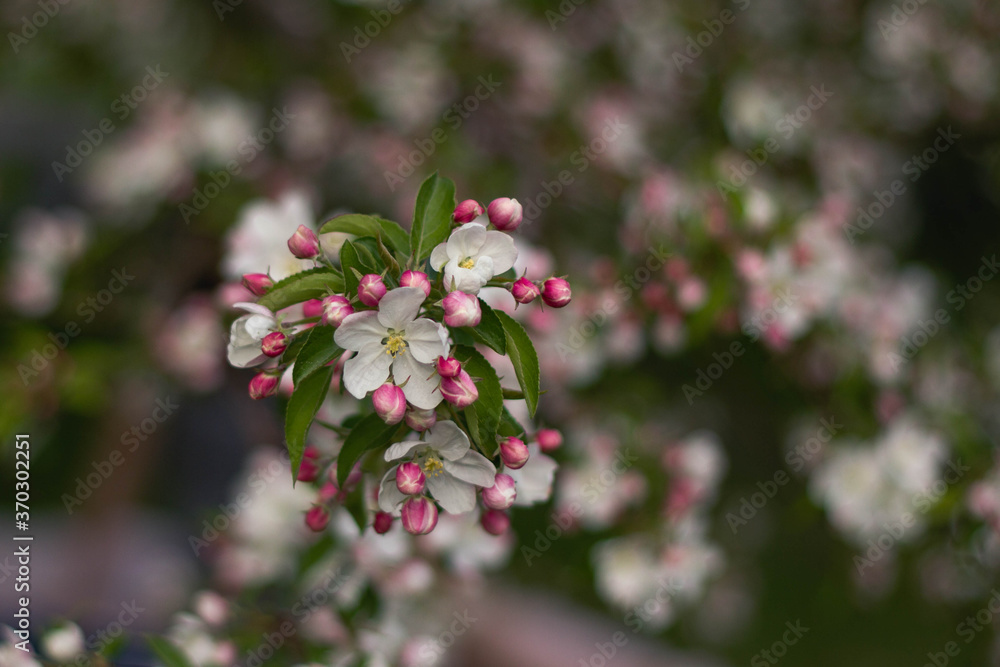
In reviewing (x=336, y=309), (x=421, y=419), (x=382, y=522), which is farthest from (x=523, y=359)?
(x=382, y=522)

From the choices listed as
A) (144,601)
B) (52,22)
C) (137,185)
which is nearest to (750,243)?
(137,185)

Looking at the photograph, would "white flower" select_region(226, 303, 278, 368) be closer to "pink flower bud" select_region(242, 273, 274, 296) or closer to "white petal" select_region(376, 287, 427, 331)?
"pink flower bud" select_region(242, 273, 274, 296)

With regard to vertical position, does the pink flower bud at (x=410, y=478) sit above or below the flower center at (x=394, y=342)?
below

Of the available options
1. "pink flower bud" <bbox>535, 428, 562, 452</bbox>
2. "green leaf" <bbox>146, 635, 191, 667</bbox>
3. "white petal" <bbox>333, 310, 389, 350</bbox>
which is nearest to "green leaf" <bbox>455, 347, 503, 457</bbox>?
"white petal" <bbox>333, 310, 389, 350</bbox>

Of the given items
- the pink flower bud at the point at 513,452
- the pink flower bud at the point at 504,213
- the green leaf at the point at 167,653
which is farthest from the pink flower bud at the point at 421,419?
the green leaf at the point at 167,653

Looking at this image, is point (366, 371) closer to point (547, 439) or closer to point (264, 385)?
point (264, 385)

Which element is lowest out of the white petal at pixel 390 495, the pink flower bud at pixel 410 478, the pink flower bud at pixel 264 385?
the white petal at pixel 390 495

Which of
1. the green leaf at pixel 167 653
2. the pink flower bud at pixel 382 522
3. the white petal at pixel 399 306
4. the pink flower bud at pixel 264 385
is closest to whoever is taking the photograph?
the white petal at pixel 399 306

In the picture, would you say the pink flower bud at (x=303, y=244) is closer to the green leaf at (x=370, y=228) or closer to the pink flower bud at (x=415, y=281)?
the green leaf at (x=370, y=228)
